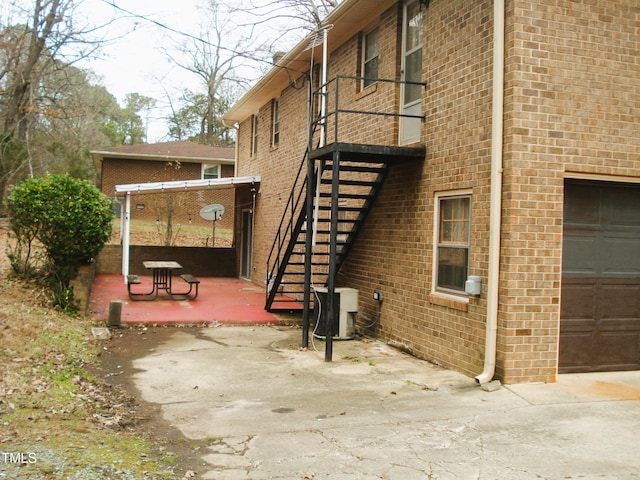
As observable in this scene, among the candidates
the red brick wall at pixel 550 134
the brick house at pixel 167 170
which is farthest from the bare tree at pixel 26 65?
the red brick wall at pixel 550 134

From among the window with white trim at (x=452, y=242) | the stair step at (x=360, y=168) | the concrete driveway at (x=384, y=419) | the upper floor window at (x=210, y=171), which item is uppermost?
the upper floor window at (x=210, y=171)

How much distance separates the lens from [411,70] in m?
10.1

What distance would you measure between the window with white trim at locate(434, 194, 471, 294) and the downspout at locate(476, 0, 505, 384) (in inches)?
35.6

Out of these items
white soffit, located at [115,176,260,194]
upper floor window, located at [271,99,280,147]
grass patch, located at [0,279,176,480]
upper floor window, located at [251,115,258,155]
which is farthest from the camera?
upper floor window, located at [251,115,258,155]

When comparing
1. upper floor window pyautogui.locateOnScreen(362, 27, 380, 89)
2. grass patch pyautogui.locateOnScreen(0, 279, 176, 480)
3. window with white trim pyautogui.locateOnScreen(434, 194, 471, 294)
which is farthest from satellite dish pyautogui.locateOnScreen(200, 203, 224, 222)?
window with white trim pyautogui.locateOnScreen(434, 194, 471, 294)

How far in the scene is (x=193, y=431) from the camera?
5.81 metres

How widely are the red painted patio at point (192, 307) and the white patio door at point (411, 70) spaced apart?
490 centimetres

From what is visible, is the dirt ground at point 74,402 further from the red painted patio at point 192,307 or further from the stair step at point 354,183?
the stair step at point 354,183

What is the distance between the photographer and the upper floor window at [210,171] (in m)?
32.6

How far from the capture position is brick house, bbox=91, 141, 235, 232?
31219 mm

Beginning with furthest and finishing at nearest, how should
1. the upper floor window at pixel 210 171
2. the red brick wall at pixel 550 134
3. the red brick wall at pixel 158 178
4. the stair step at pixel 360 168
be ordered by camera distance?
1. the upper floor window at pixel 210 171
2. the red brick wall at pixel 158 178
3. the stair step at pixel 360 168
4. the red brick wall at pixel 550 134

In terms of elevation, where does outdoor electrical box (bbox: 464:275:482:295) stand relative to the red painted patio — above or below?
above

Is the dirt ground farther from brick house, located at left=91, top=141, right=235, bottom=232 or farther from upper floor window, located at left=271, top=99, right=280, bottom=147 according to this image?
brick house, located at left=91, top=141, right=235, bottom=232

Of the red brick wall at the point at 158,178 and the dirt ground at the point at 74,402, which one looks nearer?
the dirt ground at the point at 74,402
